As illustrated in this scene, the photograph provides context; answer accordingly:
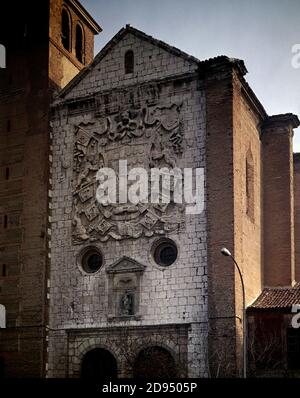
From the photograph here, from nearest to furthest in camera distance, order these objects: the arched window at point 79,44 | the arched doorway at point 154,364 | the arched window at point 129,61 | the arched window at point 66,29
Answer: the arched doorway at point 154,364 → the arched window at point 129,61 → the arched window at point 66,29 → the arched window at point 79,44

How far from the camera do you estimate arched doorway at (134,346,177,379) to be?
97.9 feet

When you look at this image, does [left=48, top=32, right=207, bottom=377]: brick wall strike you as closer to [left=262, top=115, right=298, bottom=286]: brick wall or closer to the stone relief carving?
the stone relief carving

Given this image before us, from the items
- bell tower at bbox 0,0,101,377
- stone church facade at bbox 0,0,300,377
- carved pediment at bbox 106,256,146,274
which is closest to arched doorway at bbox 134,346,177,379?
stone church facade at bbox 0,0,300,377

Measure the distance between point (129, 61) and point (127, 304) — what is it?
1073 cm

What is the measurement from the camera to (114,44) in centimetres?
3431

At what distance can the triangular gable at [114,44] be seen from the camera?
32.7 m

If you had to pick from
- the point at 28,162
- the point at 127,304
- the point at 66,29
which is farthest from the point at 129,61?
the point at 127,304

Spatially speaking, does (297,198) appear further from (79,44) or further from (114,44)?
(79,44)

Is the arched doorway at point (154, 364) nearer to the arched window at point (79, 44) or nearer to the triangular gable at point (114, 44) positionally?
the triangular gable at point (114, 44)

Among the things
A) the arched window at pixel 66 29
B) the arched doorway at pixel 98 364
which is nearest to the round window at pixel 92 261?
the arched doorway at pixel 98 364

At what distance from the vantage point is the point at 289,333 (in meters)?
30.7

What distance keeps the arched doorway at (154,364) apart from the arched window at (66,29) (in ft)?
51.2

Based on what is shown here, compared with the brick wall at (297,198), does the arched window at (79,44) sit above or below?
above
